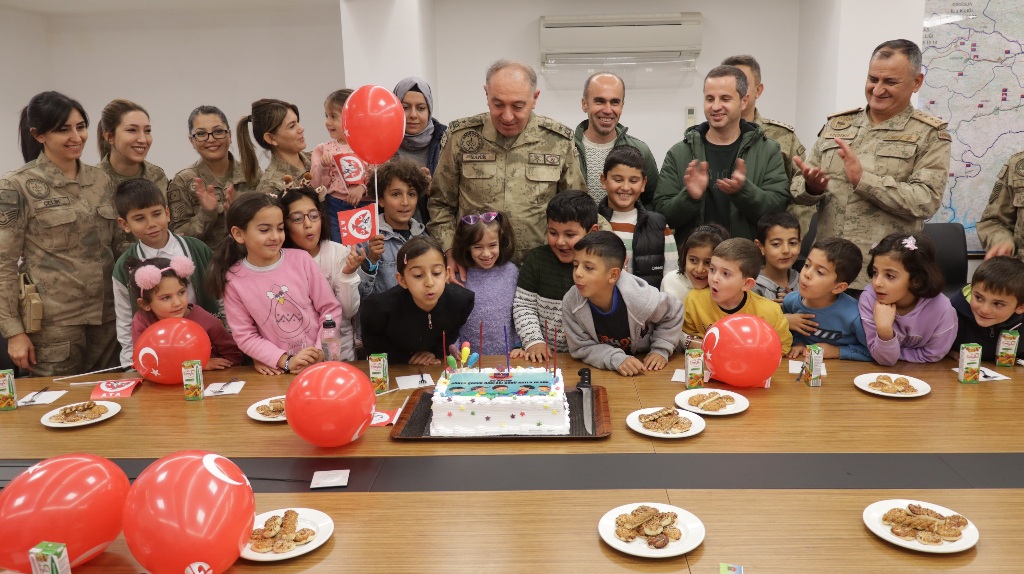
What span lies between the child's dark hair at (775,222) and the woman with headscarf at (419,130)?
5.58 ft

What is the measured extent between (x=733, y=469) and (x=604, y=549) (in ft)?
1.73

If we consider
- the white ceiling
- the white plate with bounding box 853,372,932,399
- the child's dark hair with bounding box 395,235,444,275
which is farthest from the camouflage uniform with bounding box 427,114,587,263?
the white ceiling

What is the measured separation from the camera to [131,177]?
360cm

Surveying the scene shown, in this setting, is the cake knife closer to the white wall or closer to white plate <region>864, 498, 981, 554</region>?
white plate <region>864, 498, 981, 554</region>

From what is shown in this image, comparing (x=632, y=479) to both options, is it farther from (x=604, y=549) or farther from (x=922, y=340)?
(x=922, y=340)

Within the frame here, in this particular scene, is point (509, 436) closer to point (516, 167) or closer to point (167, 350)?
point (167, 350)

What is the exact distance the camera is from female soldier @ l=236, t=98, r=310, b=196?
3580mm

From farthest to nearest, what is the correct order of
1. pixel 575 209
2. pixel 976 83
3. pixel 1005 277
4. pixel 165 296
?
pixel 976 83 → pixel 575 209 → pixel 165 296 → pixel 1005 277

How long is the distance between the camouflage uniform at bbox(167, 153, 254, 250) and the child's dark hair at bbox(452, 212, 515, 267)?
1327 millimetres

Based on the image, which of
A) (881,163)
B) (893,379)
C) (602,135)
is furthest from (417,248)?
(881,163)

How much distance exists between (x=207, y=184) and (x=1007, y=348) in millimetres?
3759

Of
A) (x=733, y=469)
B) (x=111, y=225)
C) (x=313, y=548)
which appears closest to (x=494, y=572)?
(x=313, y=548)

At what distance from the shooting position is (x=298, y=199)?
10.2ft

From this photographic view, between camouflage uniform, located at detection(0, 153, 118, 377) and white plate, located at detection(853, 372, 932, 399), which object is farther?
camouflage uniform, located at detection(0, 153, 118, 377)
